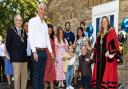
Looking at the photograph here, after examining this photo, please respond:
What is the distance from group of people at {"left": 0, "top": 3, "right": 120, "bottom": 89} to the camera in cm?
791

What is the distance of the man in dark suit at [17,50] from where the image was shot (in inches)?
332

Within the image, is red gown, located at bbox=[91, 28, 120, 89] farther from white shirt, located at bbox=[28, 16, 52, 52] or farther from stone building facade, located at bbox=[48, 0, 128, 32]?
stone building facade, located at bbox=[48, 0, 128, 32]

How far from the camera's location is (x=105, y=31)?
29.3 ft

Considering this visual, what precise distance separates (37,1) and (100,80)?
1524 centimetres

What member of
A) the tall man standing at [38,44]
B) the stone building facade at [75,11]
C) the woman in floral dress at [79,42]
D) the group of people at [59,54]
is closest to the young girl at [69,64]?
the group of people at [59,54]

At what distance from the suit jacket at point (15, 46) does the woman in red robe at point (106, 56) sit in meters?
1.72

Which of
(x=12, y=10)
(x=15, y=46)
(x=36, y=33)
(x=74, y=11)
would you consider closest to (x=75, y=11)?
(x=74, y=11)

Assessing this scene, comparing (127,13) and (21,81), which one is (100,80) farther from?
(127,13)

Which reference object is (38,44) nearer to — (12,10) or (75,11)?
(75,11)

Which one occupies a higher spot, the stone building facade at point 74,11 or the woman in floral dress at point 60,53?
the stone building facade at point 74,11

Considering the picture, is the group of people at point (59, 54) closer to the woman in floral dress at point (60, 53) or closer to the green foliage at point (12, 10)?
the woman in floral dress at point (60, 53)

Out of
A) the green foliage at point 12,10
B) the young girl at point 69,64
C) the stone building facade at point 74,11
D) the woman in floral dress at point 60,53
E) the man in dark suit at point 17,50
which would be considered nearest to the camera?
the man in dark suit at point 17,50

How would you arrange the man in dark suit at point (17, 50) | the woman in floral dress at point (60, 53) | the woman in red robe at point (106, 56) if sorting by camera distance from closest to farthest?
the man in dark suit at point (17, 50), the woman in red robe at point (106, 56), the woman in floral dress at point (60, 53)

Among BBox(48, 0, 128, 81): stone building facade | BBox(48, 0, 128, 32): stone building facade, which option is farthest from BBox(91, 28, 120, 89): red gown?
BBox(48, 0, 128, 32): stone building facade
